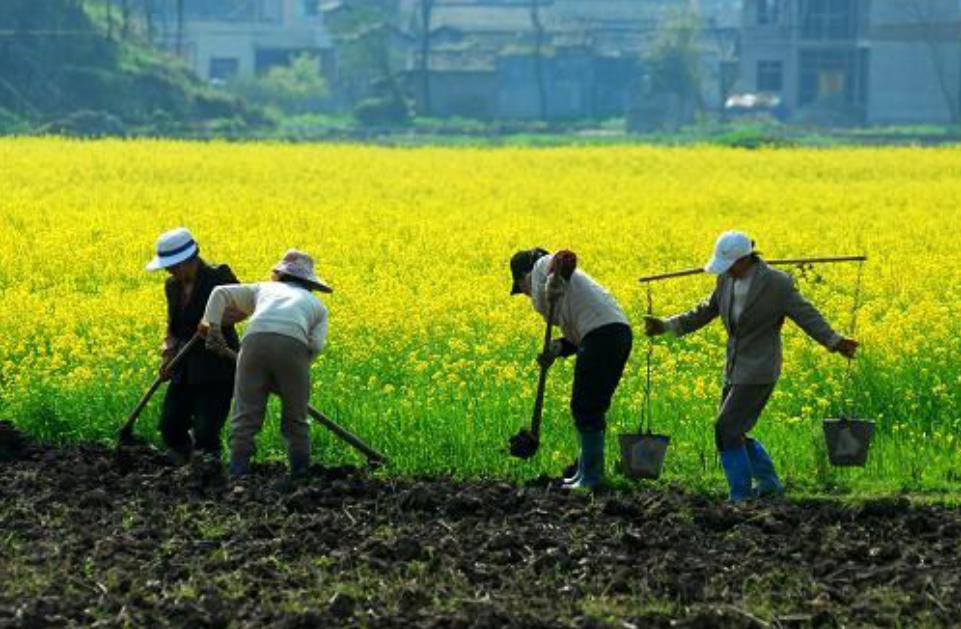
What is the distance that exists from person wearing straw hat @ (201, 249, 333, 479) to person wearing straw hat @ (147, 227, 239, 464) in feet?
1.46

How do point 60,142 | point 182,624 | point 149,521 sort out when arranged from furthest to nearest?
1. point 60,142
2. point 149,521
3. point 182,624

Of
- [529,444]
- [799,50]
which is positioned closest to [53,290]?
[529,444]

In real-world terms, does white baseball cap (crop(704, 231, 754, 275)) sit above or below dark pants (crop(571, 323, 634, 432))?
above

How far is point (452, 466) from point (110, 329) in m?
5.93

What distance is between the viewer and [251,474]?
538 inches

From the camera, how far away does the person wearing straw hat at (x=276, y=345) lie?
42.8 feet

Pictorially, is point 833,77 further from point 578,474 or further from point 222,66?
point 578,474

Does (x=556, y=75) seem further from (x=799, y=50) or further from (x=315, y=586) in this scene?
(x=315, y=586)

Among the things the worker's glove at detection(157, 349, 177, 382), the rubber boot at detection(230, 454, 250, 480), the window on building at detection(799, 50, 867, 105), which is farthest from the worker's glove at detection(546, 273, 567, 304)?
the window on building at detection(799, 50, 867, 105)

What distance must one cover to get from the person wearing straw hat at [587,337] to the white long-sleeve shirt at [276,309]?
114cm

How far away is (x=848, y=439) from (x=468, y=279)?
11.1 meters

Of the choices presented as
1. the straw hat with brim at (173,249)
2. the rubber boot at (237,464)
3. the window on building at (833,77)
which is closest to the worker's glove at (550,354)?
the rubber boot at (237,464)

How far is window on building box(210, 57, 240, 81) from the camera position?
104m

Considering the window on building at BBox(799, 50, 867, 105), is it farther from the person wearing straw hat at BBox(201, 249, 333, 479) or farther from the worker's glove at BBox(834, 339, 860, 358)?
the worker's glove at BBox(834, 339, 860, 358)
